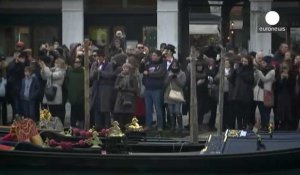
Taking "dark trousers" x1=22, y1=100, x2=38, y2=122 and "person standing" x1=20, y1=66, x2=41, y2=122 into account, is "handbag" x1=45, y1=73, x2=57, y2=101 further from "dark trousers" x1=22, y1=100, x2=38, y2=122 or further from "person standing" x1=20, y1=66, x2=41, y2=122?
"dark trousers" x1=22, y1=100, x2=38, y2=122

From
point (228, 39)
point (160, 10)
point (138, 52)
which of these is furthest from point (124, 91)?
point (228, 39)

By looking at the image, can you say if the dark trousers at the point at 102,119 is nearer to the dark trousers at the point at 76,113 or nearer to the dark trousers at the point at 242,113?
the dark trousers at the point at 76,113

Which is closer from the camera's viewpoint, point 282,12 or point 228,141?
point 228,141

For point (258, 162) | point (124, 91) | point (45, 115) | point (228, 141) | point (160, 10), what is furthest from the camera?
point (160, 10)

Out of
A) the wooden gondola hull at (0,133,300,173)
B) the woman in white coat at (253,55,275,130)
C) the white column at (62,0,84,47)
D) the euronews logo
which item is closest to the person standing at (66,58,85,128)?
the woman in white coat at (253,55,275,130)

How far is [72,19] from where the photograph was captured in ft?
79.0

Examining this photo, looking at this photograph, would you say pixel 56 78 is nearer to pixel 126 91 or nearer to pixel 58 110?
pixel 58 110

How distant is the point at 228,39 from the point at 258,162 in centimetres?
1414

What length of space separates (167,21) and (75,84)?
693cm

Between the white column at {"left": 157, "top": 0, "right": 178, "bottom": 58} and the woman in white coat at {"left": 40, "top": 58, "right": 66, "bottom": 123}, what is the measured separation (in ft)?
21.5

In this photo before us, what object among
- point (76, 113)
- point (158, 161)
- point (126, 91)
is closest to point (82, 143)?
point (158, 161)

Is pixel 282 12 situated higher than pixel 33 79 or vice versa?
pixel 282 12

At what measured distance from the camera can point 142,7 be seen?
24828mm

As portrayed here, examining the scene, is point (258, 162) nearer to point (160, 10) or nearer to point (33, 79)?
point (33, 79)
